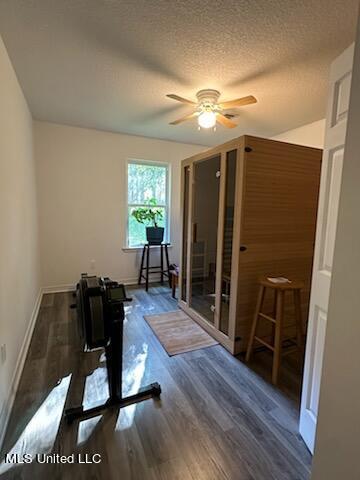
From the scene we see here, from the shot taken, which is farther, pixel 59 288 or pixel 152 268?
pixel 152 268

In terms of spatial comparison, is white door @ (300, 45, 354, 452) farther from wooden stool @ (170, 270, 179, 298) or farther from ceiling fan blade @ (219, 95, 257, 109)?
wooden stool @ (170, 270, 179, 298)

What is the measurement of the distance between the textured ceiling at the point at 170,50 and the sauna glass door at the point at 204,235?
829 millimetres

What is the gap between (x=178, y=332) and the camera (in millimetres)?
2764

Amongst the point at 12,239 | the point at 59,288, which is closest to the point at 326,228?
the point at 12,239

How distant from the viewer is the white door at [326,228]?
3.98 feet

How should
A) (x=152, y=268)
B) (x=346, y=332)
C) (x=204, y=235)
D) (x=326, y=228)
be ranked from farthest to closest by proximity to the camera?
(x=152, y=268), (x=204, y=235), (x=326, y=228), (x=346, y=332)

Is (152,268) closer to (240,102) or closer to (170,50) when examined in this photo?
(240,102)

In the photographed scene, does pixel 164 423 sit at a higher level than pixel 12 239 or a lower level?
lower

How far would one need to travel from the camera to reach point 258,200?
226cm

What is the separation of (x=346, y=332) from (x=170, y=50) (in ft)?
7.05

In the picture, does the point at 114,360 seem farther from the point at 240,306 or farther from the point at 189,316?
the point at 189,316

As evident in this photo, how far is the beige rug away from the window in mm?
1709

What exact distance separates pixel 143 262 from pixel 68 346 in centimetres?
210

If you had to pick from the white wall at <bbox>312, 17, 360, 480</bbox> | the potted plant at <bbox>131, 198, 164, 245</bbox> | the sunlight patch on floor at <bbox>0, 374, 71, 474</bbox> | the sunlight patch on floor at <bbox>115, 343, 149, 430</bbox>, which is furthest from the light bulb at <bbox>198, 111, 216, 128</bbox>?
the sunlight patch on floor at <bbox>0, 374, 71, 474</bbox>
